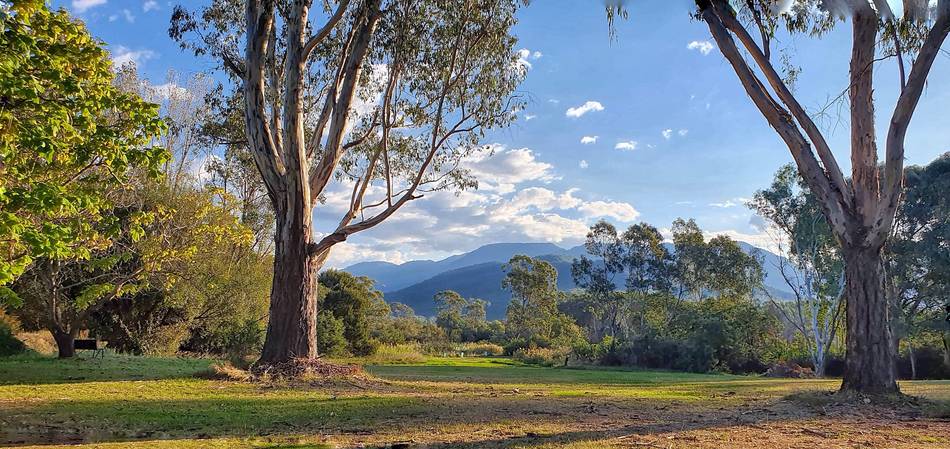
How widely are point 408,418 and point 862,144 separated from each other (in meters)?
8.22

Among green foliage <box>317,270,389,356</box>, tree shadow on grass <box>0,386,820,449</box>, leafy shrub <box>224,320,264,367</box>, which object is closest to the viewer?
tree shadow on grass <box>0,386,820,449</box>

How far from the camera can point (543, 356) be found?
31.2 meters

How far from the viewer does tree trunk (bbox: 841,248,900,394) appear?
8250 mm

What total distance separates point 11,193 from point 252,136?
21.9 ft

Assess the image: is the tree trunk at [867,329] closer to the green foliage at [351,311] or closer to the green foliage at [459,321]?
the green foliage at [351,311]

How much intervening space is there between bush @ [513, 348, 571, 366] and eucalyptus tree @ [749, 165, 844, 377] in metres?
11.7

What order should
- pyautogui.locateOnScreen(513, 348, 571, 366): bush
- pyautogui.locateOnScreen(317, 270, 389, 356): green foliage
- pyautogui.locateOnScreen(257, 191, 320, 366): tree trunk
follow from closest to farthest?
pyautogui.locateOnScreen(257, 191, 320, 366): tree trunk
pyautogui.locateOnScreen(317, 270, 389, 356): green foliage
pyautogui.locateOnScreen(513, 348, 571, 366): bush

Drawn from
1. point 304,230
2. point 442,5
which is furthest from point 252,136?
point 442,5

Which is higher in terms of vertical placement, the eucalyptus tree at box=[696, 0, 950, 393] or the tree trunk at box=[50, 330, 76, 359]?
the eucalyptus tree at box=[696, 0, 950, 393]

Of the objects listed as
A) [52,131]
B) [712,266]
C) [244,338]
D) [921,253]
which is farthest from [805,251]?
[52,131]

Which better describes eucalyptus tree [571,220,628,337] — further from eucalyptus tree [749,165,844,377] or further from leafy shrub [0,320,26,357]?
leafy shrub [0,320,26,357]

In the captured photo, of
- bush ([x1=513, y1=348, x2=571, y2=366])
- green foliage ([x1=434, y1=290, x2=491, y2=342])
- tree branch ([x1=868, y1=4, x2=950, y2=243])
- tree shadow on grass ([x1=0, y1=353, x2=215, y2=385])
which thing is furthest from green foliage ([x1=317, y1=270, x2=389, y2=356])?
tree branch ([x1=868, y1=4, x2=950, y2=243])

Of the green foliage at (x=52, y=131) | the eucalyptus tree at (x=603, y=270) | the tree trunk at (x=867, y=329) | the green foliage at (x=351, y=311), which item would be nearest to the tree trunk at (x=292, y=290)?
the green foliage at (x=52, y=131)

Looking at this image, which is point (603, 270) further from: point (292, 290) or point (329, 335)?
point (292, 290)
